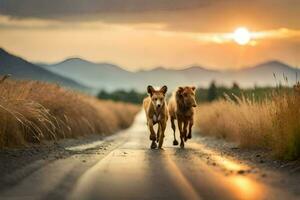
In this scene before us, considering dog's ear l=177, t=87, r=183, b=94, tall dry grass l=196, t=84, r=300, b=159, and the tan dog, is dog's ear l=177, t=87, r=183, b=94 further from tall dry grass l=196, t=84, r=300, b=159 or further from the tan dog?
tall dry grass l=196, t=84, r=300, b=159

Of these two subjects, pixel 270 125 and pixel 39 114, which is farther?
pixel 39 114

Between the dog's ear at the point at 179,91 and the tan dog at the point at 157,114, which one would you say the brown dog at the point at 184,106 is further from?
the tan dog at the point at 157,114

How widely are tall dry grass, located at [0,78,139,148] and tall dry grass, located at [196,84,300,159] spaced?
545 cm

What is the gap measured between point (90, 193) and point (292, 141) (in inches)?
236

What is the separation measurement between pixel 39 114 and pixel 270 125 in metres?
6.32

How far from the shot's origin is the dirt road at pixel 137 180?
33.3ft

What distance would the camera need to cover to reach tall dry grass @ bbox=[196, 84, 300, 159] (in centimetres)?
1511

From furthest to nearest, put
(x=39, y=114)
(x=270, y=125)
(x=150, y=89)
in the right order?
1. (x=150, y=89)
2. (x=39, y=114)
3. (x=270, y=125)

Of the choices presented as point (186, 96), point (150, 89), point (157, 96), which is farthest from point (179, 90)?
point (157, 96)

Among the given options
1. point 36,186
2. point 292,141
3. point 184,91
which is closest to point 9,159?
Result: point 36,186

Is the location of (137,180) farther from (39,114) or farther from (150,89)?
(150,89)

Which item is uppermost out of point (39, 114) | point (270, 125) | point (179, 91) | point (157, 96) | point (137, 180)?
point (179, 91)

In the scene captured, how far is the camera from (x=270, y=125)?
18453 millimetres

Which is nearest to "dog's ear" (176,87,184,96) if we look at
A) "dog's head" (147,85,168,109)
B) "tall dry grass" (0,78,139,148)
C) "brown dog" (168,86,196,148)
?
"brown dog" (168,86,196,148)
